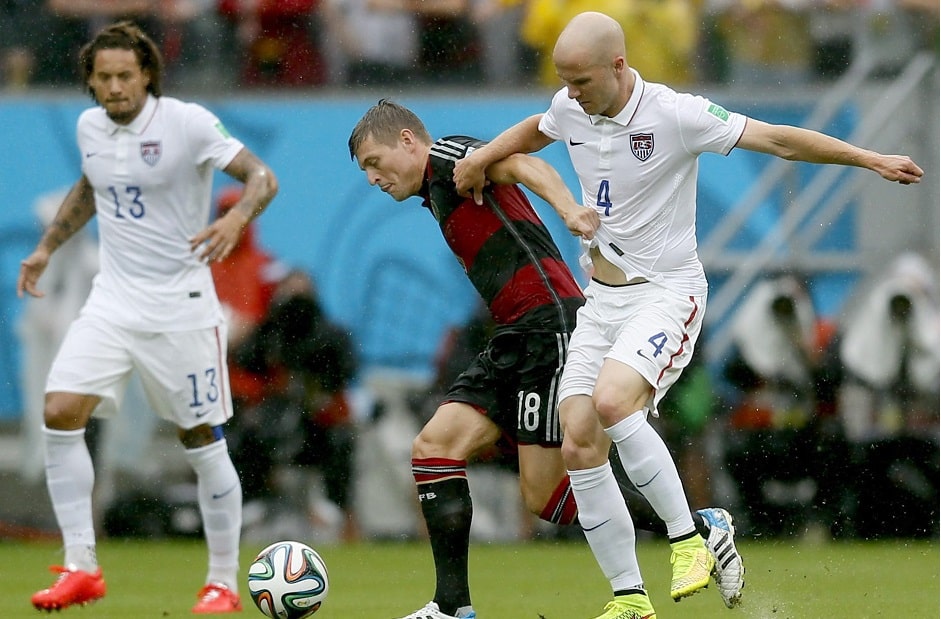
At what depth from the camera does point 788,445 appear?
1283 centimetres

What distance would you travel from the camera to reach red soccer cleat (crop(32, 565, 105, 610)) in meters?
8.15

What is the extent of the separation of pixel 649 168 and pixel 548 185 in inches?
16.7

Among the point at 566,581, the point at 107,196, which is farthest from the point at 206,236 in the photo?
the point at 566,581

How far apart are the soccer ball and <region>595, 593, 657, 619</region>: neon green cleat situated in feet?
4.13

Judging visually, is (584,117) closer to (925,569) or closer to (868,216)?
(925,569)

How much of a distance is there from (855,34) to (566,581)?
19.4 ft

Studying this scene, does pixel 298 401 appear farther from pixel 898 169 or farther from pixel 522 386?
pixel 898 169

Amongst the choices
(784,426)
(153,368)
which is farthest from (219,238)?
(784,426)

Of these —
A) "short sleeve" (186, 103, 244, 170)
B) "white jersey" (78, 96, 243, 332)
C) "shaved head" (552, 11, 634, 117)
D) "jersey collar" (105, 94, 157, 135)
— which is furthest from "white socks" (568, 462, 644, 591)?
"jersey collar" (105, 94, 157, 135)

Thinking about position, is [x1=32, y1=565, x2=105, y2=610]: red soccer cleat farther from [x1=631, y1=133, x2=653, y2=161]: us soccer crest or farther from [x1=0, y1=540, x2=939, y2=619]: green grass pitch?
[x1=631, y1=133, x2=653, y2=161]: us soccer crest

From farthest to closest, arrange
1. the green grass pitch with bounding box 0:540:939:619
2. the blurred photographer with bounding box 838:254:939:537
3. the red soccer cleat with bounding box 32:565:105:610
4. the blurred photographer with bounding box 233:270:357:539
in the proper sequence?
1. the blurred photographer with bounding box 233:270:357:539
2. the blurred photographer with bounding box 838:254:939:537
3. the green grass pitch with bounding box 0:540:939:619
4. the red soccer cleat with bounding box 32:565:105:610

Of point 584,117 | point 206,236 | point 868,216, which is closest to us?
point 584,117

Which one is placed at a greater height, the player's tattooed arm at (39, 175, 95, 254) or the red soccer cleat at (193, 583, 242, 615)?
the player's tattooed arm at (39, 175, 95, 254)

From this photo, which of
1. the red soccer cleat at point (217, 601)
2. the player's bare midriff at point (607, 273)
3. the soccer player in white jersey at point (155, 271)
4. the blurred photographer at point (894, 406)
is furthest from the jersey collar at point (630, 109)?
the blurred photographer at point (894, 406)
